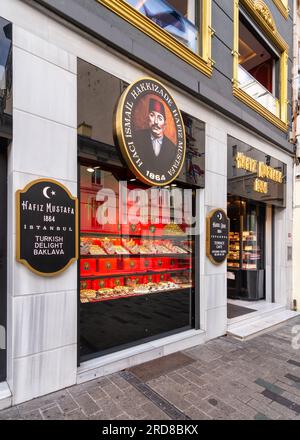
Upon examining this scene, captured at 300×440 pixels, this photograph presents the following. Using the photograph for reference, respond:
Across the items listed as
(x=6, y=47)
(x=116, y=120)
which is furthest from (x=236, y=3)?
(x=6, y=47)

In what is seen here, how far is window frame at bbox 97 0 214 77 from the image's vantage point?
12.3ft

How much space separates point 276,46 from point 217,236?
20.0 ft

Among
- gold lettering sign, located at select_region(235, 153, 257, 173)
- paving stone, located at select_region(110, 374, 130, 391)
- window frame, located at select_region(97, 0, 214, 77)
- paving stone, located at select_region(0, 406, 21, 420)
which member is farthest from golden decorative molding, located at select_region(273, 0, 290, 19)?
paving stone, located at select_region(0, 406, 21, 420)

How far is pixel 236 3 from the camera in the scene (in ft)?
18.6

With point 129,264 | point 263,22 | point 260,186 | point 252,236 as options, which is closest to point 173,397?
point 129,264

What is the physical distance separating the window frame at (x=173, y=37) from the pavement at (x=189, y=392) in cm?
506

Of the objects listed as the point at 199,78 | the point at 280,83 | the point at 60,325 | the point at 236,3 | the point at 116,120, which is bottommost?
the point at 60,325

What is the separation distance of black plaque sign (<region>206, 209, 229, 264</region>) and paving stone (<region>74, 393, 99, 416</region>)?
299 centimetres

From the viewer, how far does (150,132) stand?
3.94 metres

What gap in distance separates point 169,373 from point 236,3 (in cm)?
742

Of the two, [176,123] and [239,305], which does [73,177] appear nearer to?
[176,123]

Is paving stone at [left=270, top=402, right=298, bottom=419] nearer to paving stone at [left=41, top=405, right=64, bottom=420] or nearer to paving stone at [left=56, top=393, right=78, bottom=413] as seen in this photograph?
paving stone at [left=56, top=393, right=78, bottom=413]

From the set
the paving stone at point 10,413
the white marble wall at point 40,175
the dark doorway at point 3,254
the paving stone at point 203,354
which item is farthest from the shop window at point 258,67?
the paving stone at point 10,413

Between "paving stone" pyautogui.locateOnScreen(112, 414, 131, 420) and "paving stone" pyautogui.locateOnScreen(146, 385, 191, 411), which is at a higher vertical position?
"paving stone" pyautogui.locateOnScreen(112, 414, 131, 420)
